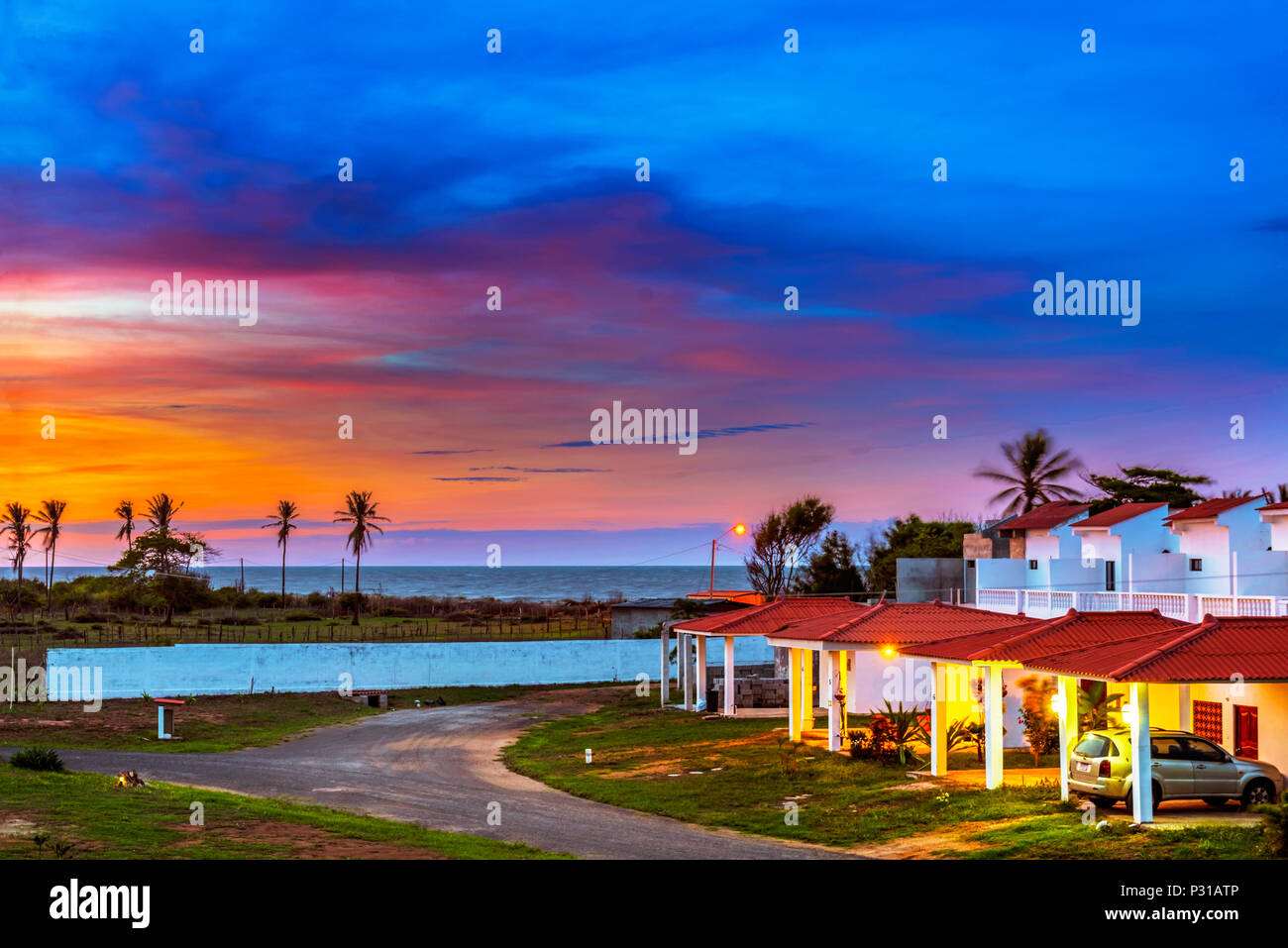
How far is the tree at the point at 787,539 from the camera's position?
8112 cm

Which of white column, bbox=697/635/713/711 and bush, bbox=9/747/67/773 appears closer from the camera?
bush, bbox=9/747/67/773

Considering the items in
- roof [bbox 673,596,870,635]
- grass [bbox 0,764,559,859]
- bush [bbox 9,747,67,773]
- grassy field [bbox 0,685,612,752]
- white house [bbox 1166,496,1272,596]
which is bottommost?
grassy field [bbox 0,685,612,752]

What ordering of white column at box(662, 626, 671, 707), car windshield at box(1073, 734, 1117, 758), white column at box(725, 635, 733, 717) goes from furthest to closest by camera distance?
1. white column at box(662, 626, 671, 707)
2. white column at box(725, 635, 733, 717)
3. car windshield at box(1073, 734, 1117, 758)

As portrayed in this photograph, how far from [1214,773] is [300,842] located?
14674mm

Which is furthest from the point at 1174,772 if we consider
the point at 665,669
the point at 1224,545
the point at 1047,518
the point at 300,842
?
the point at 1047,518

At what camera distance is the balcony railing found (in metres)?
24.1

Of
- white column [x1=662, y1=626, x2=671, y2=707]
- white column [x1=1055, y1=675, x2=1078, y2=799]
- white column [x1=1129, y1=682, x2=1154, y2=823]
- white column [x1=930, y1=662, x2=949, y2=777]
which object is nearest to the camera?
white column [x1=1129, y1=682, x2=1154, y2=823]

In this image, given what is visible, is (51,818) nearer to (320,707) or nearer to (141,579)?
(320,707)

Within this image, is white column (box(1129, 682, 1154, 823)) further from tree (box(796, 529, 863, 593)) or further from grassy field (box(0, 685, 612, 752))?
tree (box(796, 529, 863, 593))

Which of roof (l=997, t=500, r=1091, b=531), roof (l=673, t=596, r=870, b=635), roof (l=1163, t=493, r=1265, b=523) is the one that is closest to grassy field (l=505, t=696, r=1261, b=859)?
roof (l=673, t=596, r=870, b=635)

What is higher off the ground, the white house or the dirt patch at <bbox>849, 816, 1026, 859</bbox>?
the white house

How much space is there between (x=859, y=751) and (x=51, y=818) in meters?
17.4

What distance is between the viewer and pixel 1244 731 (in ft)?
78.5

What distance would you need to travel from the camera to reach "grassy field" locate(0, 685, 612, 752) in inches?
1467
